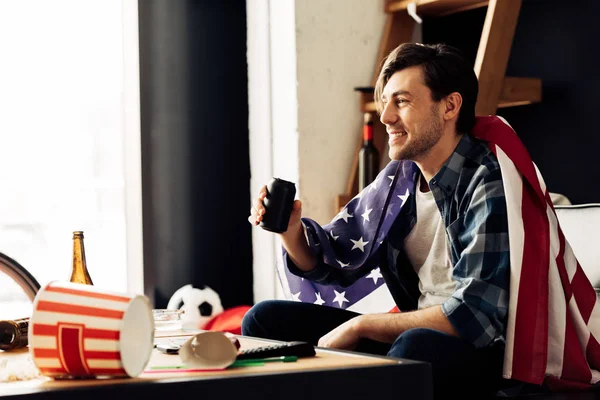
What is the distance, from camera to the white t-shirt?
5.89 feet

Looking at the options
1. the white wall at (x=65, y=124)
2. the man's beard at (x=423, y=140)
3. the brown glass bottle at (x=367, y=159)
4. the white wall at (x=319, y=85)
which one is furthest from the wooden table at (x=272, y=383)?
the white wall at (x=65, y=124)

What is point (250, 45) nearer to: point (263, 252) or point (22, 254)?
point (263, 252)

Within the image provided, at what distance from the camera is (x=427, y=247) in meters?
1.85

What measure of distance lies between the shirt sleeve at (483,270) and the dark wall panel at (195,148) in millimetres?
1977

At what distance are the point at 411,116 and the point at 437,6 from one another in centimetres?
135

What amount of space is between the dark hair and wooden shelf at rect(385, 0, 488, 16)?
119 cm

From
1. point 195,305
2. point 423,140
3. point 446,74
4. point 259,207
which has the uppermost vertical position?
point 446,74

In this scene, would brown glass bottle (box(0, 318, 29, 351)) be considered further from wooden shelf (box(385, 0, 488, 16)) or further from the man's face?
wooden shelf (box(385, 0, 488, 16))

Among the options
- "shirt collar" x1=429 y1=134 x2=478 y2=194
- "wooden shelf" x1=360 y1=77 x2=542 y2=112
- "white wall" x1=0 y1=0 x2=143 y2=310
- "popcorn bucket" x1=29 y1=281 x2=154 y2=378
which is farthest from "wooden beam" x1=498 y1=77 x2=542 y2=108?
"popcorn bucket" x1=29 y1=281 x2=154 y2=378

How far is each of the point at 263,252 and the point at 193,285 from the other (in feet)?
1.03

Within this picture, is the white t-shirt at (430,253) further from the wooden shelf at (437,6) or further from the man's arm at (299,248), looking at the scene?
the wooden shelf at (437,6)

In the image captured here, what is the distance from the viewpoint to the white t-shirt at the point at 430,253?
1794mm

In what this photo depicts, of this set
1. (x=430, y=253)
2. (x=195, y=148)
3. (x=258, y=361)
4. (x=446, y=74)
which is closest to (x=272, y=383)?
(x=258, y=361)

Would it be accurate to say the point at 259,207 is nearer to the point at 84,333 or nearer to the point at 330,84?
the point at 84,333
